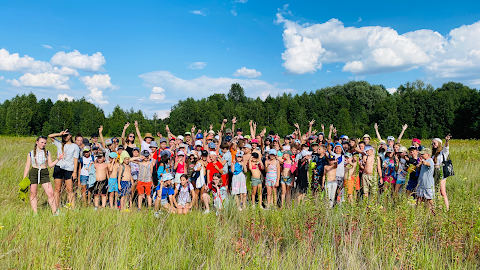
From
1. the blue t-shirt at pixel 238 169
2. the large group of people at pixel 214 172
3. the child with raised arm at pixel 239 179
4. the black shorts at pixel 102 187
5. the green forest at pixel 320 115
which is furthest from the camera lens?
the green forest at pixel 320 115

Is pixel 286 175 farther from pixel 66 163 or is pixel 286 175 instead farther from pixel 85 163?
pixel 66 163

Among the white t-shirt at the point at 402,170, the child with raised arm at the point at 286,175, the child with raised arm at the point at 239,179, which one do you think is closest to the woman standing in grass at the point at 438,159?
the white t-shirt at the point at 402,170

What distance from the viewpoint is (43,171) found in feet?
20.2

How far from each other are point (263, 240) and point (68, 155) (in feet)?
16.9

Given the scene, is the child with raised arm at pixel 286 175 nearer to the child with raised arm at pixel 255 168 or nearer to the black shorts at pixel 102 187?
the child with raised arm at pixel 255 168

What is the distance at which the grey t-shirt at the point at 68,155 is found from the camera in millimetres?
6567

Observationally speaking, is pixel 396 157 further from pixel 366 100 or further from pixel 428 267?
pixel 366 100

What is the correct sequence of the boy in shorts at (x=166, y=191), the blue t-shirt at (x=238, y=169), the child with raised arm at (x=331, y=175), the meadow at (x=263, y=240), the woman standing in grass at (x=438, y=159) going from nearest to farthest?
the meadow at (x=263, y=240)
the woman standing in grass at (x=438, y=159)
the child with raised arm at (x=331, y=175)
the boy in shorts at (x=166, y=191)
the blue t-shirt at (x=238, y=169)

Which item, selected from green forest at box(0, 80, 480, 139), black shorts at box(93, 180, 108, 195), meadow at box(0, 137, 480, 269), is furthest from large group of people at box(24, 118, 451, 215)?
green forest at box(0, 80, 480, 139)

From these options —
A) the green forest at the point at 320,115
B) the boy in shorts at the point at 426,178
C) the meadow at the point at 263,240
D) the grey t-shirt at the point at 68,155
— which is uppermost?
the green forest at the point at 320,115

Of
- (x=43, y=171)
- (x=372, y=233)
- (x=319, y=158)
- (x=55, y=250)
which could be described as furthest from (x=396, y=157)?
(x=43, y=171)

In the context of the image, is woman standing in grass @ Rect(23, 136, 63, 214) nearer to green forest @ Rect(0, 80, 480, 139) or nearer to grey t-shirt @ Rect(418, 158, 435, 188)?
grey t-shirt @ Rect(418, 158, 435, 188)

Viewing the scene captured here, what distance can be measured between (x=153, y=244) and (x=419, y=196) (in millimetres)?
5721

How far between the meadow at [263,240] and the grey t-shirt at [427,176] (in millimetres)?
1488
